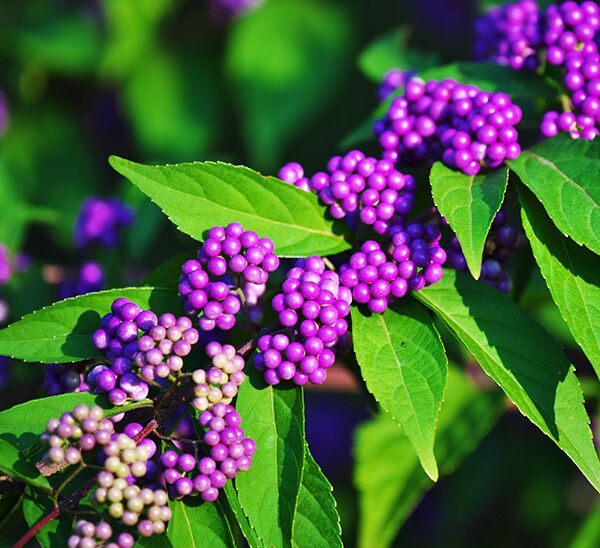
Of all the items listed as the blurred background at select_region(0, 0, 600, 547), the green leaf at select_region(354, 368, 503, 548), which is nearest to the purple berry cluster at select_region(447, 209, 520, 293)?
the green leaf at select_region(354, 368, 503, 548)

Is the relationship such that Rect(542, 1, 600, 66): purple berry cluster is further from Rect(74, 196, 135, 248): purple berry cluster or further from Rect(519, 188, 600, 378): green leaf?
Rect(74, 196, 135, 248): purple berry cluster

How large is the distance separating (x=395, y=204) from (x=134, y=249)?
1528 millimetres

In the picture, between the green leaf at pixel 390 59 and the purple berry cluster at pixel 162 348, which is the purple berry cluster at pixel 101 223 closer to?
the green leaf at pixel 390 59

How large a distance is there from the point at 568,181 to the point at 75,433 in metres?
1.14

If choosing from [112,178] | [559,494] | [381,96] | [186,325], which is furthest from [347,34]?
[186,325]

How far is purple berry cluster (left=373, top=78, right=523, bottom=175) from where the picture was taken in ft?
6.39

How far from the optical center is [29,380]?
271 cm

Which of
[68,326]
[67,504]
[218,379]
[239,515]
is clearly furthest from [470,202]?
[67,504]

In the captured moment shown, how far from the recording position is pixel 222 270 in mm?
1813

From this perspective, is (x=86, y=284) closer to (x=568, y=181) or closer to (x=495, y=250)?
(x=495, y=250)

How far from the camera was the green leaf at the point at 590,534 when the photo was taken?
3.27 m

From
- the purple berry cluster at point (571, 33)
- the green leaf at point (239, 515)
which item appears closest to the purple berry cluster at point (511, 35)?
the purple berry cluster at point (571, 33)

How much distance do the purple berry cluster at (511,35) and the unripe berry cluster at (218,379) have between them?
1201 millimetres

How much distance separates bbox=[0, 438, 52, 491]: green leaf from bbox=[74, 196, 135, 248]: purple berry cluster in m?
1.53
